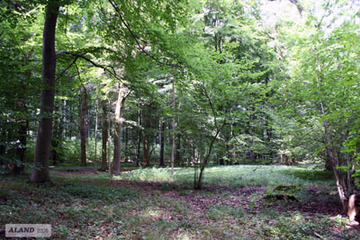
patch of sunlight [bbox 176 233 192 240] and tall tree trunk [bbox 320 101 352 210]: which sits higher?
tall tree trunk [bbox 320 101 352 210]

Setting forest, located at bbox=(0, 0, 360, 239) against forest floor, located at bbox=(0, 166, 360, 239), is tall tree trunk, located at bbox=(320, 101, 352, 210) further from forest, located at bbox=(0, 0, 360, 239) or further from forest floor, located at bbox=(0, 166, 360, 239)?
forest floor, located at bbox=(0, 166, 360, 239)

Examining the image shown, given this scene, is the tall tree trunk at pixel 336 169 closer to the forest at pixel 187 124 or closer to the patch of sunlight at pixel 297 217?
the forest at pixel 187 124

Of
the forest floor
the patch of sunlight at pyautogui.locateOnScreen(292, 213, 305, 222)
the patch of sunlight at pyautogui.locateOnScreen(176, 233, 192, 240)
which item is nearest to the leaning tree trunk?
the forest floor

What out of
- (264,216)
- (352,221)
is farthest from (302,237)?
(352,221)

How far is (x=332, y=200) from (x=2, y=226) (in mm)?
8549

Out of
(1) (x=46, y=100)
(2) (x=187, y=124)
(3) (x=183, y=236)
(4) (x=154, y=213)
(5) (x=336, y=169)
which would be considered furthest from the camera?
(2) (x=187, y=124)

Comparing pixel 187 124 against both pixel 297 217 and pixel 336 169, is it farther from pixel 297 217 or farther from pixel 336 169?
pixel 336 169

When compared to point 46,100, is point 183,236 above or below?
below

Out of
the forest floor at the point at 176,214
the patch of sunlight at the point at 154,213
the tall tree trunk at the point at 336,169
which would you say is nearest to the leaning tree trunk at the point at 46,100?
the forest floor at the point at 176,214

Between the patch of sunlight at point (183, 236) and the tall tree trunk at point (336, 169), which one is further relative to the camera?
the tall tree trunk at point (336, 169)

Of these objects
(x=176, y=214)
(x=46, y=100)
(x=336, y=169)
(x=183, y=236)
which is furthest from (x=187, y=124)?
(x=183, y=236)

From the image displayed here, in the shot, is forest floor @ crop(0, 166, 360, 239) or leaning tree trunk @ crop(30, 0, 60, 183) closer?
forest floor @ crop(0, 166, 360, 239)

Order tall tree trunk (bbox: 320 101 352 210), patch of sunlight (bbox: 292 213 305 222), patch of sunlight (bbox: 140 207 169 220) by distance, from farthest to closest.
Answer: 1. tall tree trunk (bbox: 320 101 352 210)
2. patch of sunlight (bbox: 292 213 305 222)
3. patch of sunlight (bbox: 140 207 169 220)

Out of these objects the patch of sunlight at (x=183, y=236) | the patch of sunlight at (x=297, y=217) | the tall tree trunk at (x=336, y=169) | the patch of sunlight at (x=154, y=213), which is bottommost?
the patch of sunlight at (x=297, y=217)
